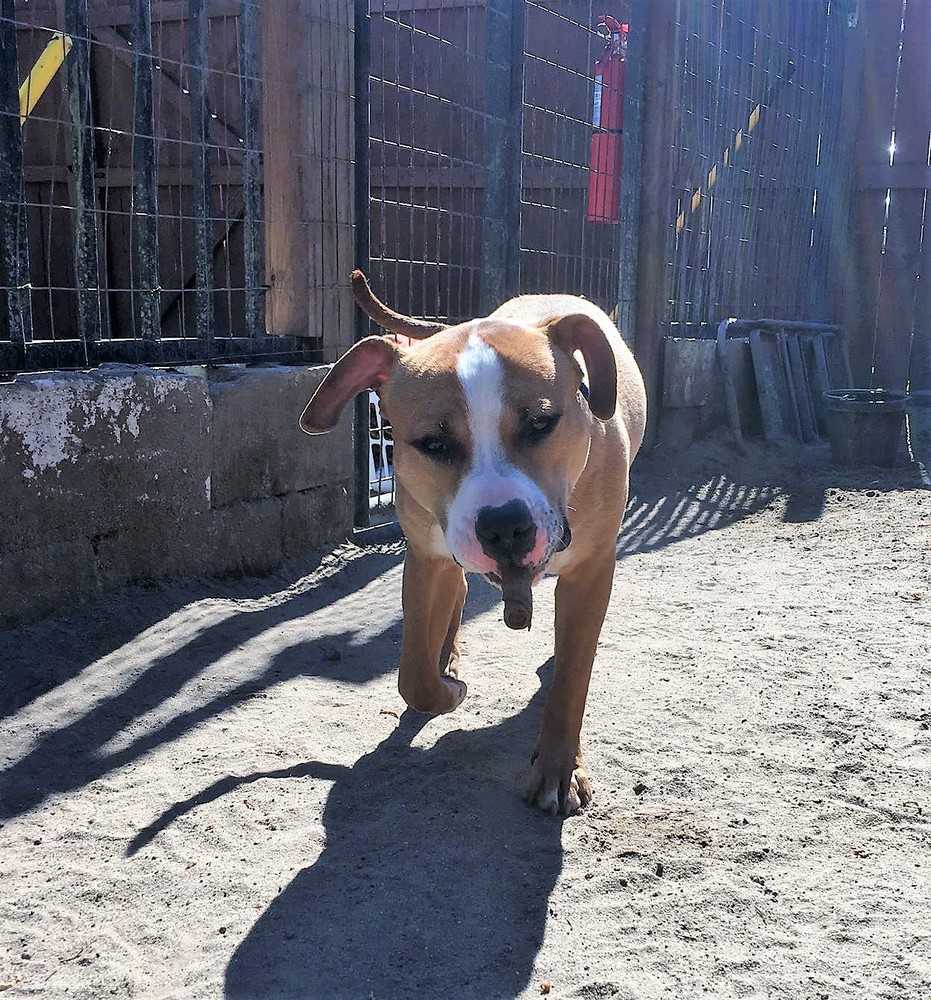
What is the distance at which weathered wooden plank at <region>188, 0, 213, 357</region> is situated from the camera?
4.37 meters

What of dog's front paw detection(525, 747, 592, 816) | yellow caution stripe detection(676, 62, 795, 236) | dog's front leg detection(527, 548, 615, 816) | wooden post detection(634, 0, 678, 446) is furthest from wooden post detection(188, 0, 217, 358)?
yellow caution stripe detection(676, 62, 795, 236)

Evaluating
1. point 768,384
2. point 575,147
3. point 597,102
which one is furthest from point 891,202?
point 597,102

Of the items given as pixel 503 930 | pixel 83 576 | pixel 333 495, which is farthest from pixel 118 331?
pixel 503 930

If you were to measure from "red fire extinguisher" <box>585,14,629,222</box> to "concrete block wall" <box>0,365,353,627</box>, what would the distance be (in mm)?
3100

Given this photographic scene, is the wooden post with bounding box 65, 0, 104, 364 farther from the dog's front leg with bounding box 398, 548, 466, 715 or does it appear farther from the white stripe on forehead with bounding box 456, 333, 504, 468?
the white stripe on forehead with bounding box 456, 333, 504, 468

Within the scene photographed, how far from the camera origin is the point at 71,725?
323 centimetres

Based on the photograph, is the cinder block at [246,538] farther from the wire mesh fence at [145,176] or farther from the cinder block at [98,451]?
the wire mesh fence at [145,176]

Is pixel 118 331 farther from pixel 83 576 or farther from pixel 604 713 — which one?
pixel 604 713

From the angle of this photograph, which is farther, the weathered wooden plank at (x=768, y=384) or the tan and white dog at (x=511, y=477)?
the weathered wooden plank at (x=768, y=384)

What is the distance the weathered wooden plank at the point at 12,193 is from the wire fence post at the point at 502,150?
2750mm

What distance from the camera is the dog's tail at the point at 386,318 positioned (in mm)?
3504

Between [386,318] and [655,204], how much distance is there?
433 cm

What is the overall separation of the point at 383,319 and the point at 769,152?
6.79 meters

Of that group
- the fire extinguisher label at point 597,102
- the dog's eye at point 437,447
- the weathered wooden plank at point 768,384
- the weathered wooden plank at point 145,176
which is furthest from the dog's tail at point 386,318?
the weathered wooden plank at point 768,384
